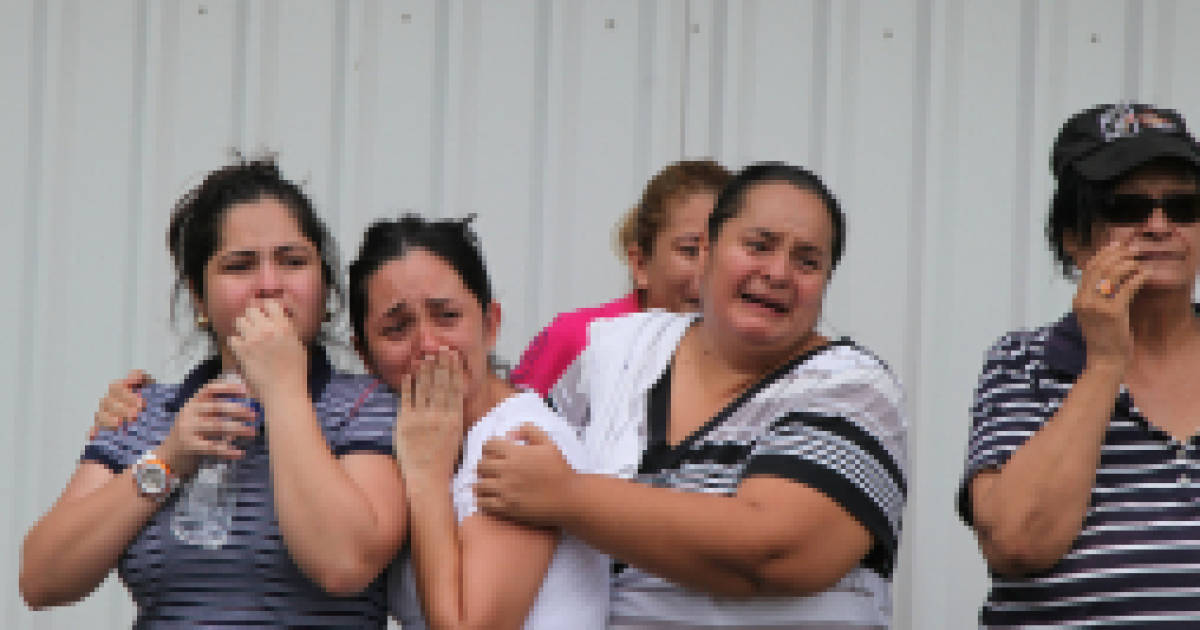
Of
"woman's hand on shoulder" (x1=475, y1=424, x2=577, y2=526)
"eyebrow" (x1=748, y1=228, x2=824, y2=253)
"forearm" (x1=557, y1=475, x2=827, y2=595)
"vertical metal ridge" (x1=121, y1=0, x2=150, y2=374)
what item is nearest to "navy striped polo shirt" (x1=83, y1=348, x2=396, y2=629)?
"woman's hand on shoulder" (x1=475, y1=424, x2=577, y2=526)

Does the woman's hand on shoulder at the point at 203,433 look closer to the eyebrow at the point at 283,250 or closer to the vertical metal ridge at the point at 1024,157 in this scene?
the eyebrow at the point at 283,250

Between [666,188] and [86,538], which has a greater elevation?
[666,188]

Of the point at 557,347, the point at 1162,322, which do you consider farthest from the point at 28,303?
the point at 1162,322

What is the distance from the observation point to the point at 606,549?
2.04m

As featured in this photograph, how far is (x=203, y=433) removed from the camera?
7.03ft

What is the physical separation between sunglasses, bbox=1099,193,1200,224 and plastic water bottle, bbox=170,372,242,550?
146cm

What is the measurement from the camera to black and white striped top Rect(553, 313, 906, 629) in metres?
2.05

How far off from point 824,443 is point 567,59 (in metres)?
1.68

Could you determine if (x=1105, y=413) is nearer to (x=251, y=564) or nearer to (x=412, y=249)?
(x=412, y=249)

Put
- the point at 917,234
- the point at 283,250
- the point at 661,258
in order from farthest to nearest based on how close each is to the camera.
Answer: the point at 917,234 < the point at 661,258 < the point at 283,250

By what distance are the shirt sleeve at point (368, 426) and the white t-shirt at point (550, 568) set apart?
0.13 metres

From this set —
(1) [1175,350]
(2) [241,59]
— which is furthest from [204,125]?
(1) [1175,350]

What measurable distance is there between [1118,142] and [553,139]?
155 centimetres

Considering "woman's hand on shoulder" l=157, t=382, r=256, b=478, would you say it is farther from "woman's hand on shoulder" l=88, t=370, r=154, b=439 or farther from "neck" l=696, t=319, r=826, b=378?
"neck" l=696, t=319, r=826, b=378
